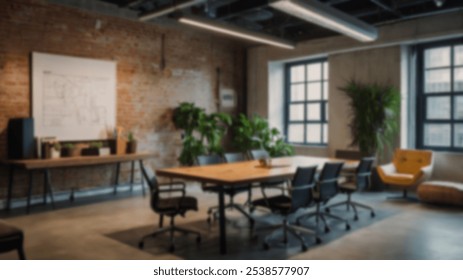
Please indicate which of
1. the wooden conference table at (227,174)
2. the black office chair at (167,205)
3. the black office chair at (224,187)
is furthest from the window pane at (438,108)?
the black office chair at (167,205)

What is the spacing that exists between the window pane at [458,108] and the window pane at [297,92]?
3430 mm

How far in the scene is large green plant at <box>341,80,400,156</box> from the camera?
7566 mm

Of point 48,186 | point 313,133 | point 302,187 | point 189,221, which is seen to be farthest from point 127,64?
point 302,187

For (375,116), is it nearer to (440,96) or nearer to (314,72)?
(440,96)

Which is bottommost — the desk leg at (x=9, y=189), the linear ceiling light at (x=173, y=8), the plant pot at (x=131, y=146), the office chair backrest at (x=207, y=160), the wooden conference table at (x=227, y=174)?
the desk leg at (x=9, y=189)

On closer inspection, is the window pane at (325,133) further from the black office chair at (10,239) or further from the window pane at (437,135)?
the black office chair at (10,239)

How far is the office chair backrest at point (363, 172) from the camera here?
548cm

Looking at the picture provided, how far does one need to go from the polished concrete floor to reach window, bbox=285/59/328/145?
2.93 m

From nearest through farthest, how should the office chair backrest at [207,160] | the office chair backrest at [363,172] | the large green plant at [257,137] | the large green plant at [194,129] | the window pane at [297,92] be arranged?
1. the office chair backrest at [363,172]
2. the office chair backrest at [207,160]
3. the large green plant at [194,129]
4. the large green plant at [257,137]
5. the window pane at [297,92]

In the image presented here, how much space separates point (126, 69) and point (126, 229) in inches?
150

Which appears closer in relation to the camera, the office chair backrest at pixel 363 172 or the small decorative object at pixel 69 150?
the office chair backrest at pixel 363 172

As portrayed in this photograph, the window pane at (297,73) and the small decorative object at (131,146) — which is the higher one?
the window pane at (297,73)

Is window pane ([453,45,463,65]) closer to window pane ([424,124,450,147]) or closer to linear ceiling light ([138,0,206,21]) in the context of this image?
window pane ([424,124,450,147])

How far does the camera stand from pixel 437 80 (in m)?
7.67
